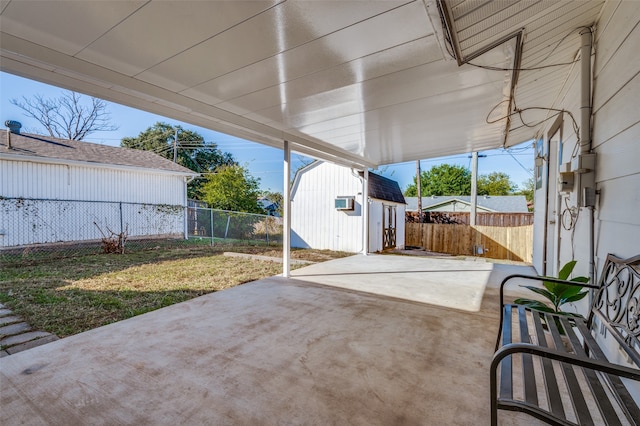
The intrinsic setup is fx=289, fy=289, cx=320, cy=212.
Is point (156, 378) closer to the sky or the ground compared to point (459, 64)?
closer to the ground

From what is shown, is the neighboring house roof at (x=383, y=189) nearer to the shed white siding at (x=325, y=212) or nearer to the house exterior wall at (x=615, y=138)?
the shed white siding at (x=325, y=212)

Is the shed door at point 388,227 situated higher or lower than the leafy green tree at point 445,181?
lower

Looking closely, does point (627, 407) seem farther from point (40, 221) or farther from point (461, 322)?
point (40, 221)

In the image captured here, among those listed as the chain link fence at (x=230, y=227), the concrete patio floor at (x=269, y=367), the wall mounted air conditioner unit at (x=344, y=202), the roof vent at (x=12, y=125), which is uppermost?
the roof vent at (x=12, y=125)

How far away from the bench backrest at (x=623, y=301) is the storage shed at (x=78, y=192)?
9.22 metres

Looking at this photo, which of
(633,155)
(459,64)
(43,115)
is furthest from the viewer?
(43,115)

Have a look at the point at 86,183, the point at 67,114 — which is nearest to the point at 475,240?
the point at 86,183

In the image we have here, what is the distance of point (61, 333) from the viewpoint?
263cm

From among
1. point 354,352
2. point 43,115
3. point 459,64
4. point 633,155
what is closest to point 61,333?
point 354,352

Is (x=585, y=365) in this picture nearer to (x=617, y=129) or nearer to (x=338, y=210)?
(x=617, y=129)

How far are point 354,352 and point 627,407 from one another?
1.44 metres

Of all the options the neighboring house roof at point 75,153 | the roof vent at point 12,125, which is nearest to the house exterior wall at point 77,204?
the neighboring house roof at point 75,153

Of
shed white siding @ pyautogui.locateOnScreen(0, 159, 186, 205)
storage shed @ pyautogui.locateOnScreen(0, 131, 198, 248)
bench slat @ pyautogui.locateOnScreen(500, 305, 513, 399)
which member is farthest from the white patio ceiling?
shed white siding @ pyautogui.locateOnScreen(0, 159, 186, 205)

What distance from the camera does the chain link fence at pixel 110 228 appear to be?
6.73 m
